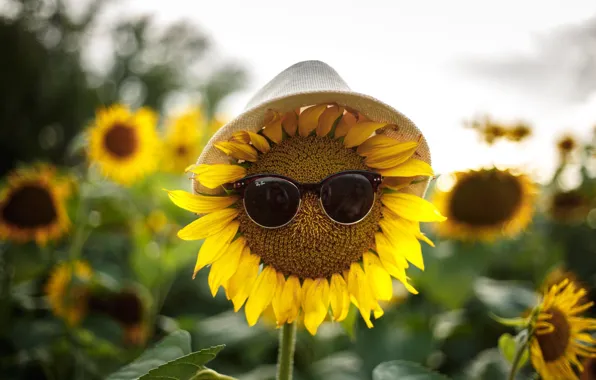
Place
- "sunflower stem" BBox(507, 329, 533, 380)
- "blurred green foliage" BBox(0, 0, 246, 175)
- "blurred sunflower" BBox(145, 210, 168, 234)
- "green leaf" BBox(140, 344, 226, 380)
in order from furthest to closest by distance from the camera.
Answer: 1. "blurred green foliage" BBox(0, 0, 246, 175)
2. "blurred sunflower" BBox(145, 210, 168, 234)
3. "sunflower stem" BBox(507, 329, 533, 380)
4. "green leaf" BBox(140, 344, 226, 380)

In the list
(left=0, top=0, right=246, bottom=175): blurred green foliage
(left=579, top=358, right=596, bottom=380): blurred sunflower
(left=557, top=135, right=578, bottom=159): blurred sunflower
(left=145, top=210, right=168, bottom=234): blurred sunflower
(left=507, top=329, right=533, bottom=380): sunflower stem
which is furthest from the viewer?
(left=0, top=0, right=246, bottom=175): blurred green foliage

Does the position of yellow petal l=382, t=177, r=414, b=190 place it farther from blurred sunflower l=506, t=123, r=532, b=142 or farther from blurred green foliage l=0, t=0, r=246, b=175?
blurred green foliage l=0, t=0, r=246, b=175

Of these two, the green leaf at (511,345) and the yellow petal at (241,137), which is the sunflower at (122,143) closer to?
the yellow petal at (241,137)

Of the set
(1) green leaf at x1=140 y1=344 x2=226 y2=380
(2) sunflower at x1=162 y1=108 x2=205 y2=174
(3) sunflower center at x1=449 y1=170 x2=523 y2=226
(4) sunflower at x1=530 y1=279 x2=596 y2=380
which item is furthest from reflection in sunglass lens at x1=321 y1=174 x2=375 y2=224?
(2) sunflower at x1=162 y1=108 x2=205 y2=174

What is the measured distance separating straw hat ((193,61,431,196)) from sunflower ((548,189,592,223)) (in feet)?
8.58

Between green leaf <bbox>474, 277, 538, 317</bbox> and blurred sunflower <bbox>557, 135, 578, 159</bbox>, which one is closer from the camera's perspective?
green leaf <bbox>474, 277, 538, 317</bbox>

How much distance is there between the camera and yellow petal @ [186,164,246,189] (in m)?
1.01

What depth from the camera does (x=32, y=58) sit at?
1091cm

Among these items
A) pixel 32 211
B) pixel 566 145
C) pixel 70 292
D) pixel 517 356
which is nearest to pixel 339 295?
pixel 517 356

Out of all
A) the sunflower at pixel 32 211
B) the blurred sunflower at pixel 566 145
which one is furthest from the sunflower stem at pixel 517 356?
the blurred sunflower at pixel 566 145

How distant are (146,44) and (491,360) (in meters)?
15.1

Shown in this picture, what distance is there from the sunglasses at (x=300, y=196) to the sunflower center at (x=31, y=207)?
6.79ft

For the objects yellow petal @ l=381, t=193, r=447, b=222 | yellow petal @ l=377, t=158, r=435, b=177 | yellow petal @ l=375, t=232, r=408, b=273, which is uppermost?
yellow petal @ l=377, t=158, r=435, b=177

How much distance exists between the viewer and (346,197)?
0.99m
